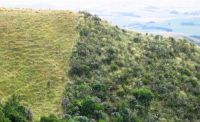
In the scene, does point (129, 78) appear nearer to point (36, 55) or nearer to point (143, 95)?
point (143, 95)

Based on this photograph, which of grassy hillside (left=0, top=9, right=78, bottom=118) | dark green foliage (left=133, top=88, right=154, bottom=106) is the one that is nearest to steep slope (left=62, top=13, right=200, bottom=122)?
dark green foliage (left=133, top=88, right=154, bottom=106)

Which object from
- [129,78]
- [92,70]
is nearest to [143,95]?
[129,78]

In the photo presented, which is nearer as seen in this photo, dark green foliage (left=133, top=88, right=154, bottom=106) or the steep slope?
the steep slope

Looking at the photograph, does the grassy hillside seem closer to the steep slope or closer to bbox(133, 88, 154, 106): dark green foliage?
the steep slope

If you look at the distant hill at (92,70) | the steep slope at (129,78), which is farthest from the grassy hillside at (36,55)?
the steep slope at (129,78)

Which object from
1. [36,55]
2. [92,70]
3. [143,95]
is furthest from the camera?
[36,55]

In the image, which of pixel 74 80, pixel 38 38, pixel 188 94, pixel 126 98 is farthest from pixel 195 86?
pixel 38 38
